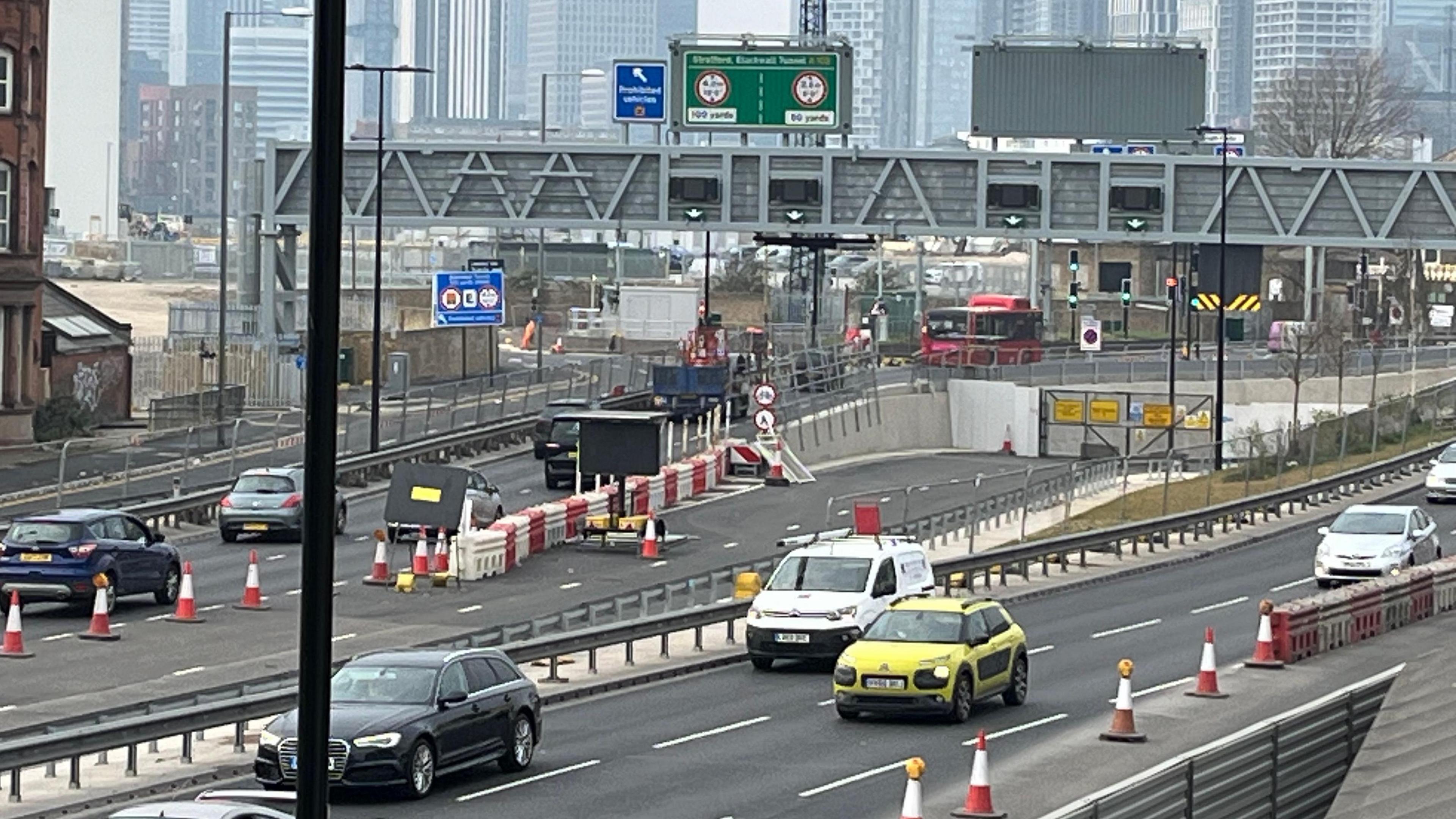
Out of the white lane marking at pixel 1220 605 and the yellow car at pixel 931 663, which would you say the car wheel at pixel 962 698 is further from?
the white lane marking at pixel 1220 605

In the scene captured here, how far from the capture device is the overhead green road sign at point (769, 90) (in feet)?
277

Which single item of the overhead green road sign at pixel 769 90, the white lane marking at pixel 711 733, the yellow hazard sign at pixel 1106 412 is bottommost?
the white lane marking at pixel 711 733

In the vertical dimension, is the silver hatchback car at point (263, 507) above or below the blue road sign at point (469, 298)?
below

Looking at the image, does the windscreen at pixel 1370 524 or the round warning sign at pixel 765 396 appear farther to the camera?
the round warning sign at pixel 765 396

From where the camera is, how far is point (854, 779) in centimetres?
2475

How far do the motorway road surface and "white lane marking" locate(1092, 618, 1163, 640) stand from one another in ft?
25.9

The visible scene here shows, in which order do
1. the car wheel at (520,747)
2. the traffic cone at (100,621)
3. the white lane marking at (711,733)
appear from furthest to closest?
the traffic cone at (100,621) < the white lane marking at (711,733) < the car wheel at (520,747)

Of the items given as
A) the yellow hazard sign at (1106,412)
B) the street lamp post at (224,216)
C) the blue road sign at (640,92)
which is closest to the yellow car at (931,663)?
the street lamp post at (224,216)

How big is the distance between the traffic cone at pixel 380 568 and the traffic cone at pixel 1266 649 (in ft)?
48.2

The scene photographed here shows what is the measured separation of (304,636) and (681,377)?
58.7 meters

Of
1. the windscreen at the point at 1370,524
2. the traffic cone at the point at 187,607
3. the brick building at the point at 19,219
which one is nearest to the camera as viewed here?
the traffic cone at the point at 187,607

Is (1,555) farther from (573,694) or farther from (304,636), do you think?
(304,636)

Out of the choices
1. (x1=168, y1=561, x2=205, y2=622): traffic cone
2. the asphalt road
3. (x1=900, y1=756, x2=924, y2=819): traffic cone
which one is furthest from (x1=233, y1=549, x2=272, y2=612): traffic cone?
(x1=900, y1=756, x2=924, y2=819): traffic cone

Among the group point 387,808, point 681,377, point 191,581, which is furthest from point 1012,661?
point 681,377
